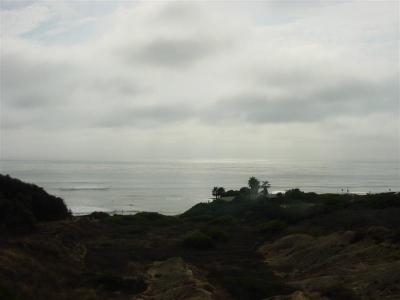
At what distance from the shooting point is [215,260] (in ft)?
95.2

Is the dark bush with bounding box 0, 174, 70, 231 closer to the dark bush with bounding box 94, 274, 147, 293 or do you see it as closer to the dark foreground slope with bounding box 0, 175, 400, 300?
the dark foreground slope with bounding box 0, 175, 400, 300

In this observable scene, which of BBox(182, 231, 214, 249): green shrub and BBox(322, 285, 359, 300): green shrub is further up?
BBox(322, 285, 359, 300): green shrub

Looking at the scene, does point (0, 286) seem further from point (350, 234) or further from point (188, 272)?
point (350, 234)

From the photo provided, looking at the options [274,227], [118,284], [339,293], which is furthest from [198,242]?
[339,293]

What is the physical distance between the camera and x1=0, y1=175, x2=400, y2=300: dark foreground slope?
18.2 meters

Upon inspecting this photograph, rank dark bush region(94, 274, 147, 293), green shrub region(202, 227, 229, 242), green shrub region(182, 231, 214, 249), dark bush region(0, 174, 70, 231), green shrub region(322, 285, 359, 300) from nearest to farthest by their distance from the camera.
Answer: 1. green shrub region(322, 285, 359, 300)
2. dark bush region(94, 274, 147, 293)
3. dark bush region(0, 174, 70, 231)
4. green shrub region(182, 231, 214, 249)
5. green shrub region(202, 227, 229, 242)

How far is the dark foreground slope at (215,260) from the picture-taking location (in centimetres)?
1822

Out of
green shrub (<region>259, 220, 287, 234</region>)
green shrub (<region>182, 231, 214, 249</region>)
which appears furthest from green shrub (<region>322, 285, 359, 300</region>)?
green shrub (<region>259, 220, 287, 234</region>)

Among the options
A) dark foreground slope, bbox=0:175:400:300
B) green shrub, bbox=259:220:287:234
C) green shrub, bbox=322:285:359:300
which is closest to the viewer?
green shrub, bbox=322:285:359:300

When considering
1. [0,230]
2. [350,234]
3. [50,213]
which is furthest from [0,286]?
[50,213]

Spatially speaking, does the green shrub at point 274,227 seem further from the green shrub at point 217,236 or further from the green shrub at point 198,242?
the green shrub at point 198,242

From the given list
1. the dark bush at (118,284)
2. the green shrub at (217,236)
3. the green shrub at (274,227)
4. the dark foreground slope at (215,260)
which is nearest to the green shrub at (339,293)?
the dark foreground slope at (215,260)

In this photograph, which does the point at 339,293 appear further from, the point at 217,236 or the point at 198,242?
the point at 217,236

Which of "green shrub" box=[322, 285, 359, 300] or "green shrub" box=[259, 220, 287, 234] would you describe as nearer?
"green shrub" box=[322, 285, 359, 300]
